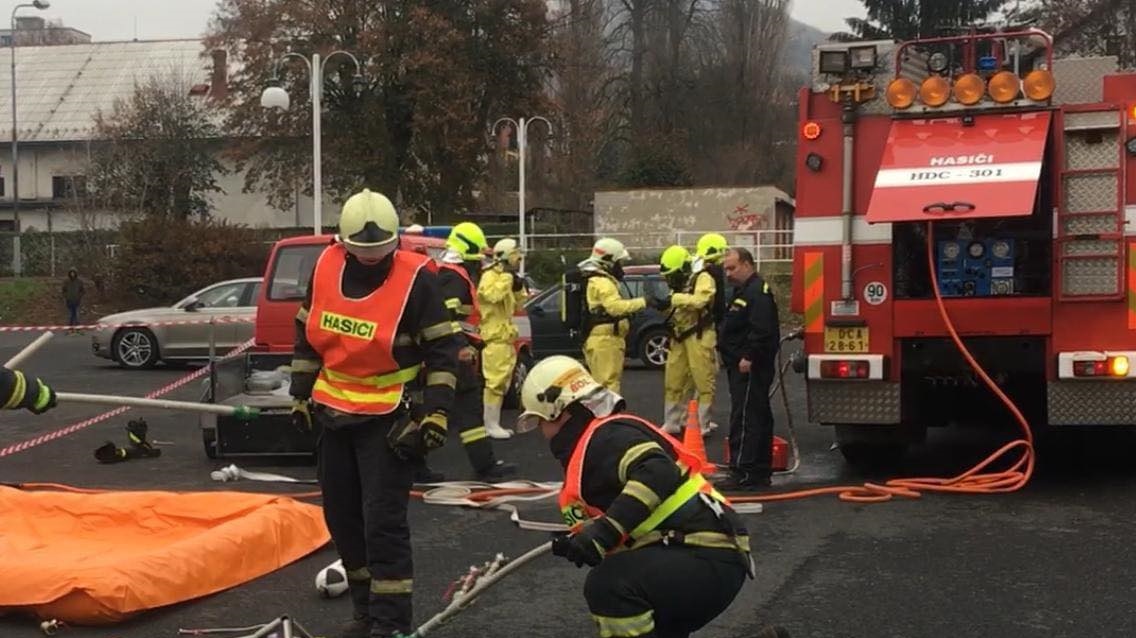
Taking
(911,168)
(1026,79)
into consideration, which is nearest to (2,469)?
(911,168)

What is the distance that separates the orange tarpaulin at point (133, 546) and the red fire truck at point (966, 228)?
387 centimetres

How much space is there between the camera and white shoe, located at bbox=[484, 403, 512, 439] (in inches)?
431

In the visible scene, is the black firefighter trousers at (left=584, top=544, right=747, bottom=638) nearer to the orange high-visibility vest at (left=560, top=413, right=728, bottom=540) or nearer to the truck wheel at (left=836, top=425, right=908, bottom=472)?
the orange high-visibility vest at (left=560, top=413, right=728, bottom=540)

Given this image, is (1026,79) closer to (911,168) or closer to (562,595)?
(911,168)

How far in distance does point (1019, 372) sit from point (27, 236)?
39062mm

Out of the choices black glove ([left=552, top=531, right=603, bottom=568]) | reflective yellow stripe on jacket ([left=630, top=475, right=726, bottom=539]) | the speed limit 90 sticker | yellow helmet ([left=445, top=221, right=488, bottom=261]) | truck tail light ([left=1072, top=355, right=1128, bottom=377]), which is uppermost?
yellow helmet ([left=445, top=221, right=488, bottom=261])

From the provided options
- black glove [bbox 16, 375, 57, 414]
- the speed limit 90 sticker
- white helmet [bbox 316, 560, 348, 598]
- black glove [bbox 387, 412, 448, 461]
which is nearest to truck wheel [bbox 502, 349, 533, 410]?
the speed limit 90 sticker

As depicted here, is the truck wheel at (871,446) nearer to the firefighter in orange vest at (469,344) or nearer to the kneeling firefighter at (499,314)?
the firefighter in orange vest at (469,344)

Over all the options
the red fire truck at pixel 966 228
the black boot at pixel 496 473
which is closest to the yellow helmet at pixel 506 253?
the black boot at pixel 496 473

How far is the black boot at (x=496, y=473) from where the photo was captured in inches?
360

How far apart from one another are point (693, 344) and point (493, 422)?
1.96 m

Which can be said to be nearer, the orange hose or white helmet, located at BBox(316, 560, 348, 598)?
white helmet, located at BBox(316, 560, 348, 598)

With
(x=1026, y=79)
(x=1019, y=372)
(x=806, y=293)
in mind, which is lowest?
(x=1019, y=372)

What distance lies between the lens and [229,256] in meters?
32.3
